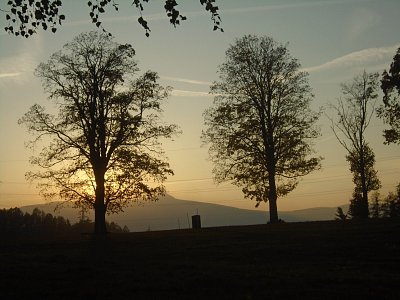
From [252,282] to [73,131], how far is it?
26.3 meters

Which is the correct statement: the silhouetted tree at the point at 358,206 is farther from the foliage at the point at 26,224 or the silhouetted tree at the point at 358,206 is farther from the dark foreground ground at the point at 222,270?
the foliage at the point at 26,224

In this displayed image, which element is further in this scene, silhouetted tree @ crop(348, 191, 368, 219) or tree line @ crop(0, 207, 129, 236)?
tree line @ crop(0, 207, 129, 236)

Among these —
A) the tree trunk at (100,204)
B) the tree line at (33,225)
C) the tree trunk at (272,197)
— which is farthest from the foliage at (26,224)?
the tree trunk at (272,197)

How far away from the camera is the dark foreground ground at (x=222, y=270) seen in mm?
11359

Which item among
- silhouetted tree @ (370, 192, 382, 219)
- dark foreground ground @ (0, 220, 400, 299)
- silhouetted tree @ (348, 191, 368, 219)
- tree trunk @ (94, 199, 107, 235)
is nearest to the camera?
dark foreground ground @ (0, 220, 400, 299)

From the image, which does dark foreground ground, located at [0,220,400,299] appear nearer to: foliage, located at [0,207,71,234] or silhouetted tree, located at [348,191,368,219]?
silhouetted tree, located at [348,191,368,219]

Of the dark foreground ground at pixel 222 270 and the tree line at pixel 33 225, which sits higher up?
the tree line at pixel 33 225

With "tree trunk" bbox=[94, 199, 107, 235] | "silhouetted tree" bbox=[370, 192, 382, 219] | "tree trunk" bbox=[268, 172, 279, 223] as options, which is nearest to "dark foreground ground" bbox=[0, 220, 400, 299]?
"tree trunk" bbox=[94, 199, 107, 235]

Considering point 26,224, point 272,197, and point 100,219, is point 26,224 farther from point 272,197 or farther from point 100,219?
point 272,197

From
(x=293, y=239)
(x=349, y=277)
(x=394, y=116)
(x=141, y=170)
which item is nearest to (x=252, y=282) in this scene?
(x=349, y=277)

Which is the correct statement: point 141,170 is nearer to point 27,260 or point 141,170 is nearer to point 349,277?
point 27,260

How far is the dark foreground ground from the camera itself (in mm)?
11359

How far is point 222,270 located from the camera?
1493cm

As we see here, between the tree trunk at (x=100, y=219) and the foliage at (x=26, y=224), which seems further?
the foliage at (x=26, y=224)
